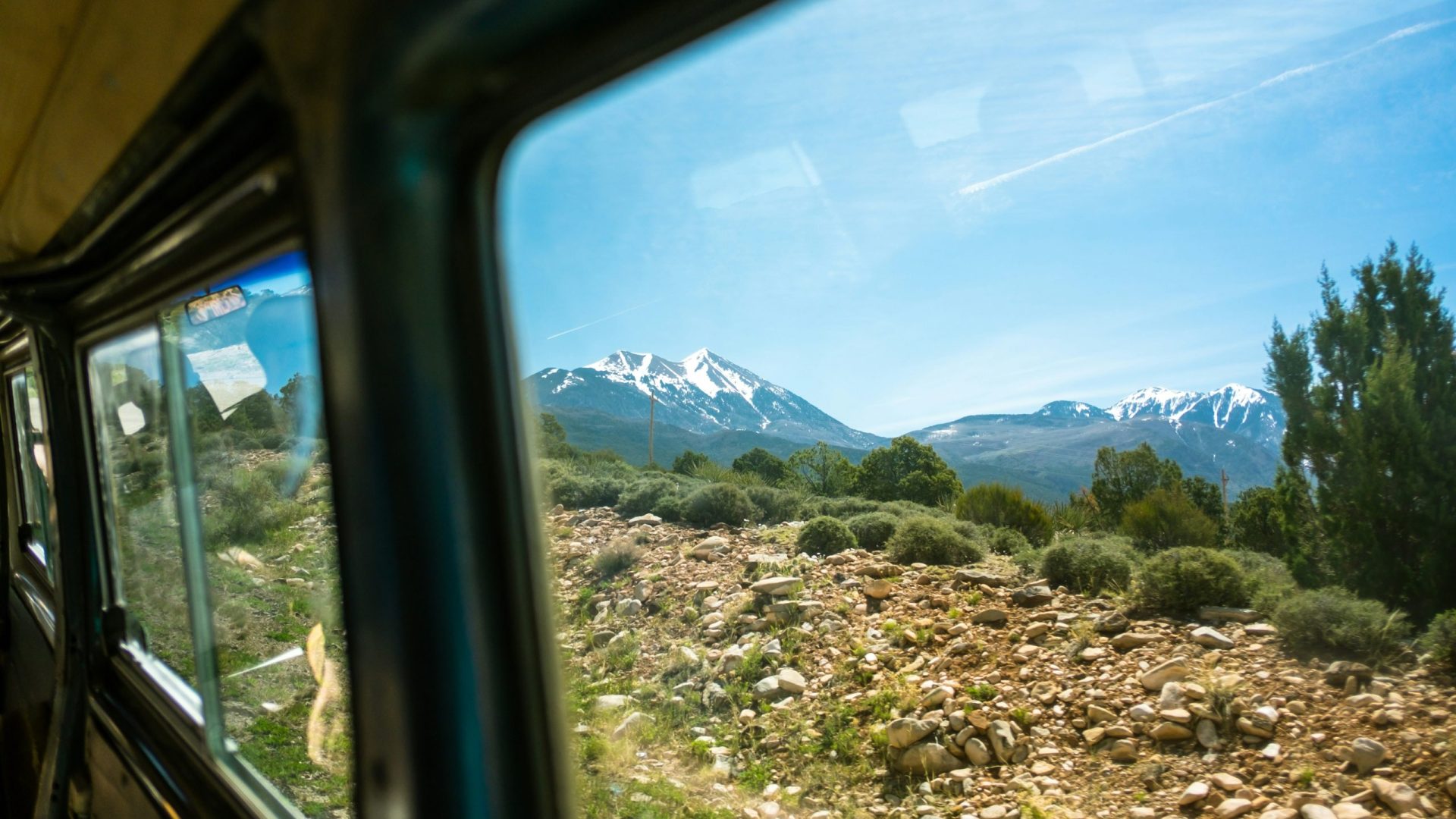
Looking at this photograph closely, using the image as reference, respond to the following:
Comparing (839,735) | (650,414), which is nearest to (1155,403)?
(650,414)

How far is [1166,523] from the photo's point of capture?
186 cm

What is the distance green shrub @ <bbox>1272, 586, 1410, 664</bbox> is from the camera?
1.32 metres

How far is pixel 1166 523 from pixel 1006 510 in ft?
1.53

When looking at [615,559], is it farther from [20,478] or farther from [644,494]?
[20,478]

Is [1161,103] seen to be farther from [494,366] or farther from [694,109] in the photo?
[494,366]

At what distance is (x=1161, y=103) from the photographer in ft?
3.77

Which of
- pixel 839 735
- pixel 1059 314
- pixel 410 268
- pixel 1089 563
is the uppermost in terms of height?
pixel 410 268

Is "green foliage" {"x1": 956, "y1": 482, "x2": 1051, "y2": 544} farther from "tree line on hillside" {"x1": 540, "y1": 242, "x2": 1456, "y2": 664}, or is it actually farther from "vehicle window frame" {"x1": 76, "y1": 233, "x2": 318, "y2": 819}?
"vehicle window frame" {"x1": 76, "y1": 233, "x2": 318, "y2": 819}

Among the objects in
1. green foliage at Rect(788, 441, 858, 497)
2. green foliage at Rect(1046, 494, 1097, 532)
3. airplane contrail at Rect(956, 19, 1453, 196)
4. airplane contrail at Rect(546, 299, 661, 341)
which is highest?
airplane contrail at Rect(956, 19, 1453, 196)

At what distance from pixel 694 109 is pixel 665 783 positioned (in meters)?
2.08

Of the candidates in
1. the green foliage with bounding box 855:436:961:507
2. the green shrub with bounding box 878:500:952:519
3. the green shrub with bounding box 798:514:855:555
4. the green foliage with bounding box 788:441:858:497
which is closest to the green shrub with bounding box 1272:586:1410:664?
the green foliage with bounding box 855:436:961:507

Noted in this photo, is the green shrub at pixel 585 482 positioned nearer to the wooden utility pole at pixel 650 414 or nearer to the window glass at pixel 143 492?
the wooden utility pole at pixel 650 414

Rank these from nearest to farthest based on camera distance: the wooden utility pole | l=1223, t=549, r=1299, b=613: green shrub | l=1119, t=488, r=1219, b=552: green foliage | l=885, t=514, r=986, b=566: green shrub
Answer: l=1223, t=549, r=1299, b=613: green shrub
l=1119, t=488, r=1219, b=552: green foliage
the wooden utility pole
l=885, t=514, r=986, b=566: green shrub

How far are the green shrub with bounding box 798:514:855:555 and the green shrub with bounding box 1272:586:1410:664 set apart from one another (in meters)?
1.27
